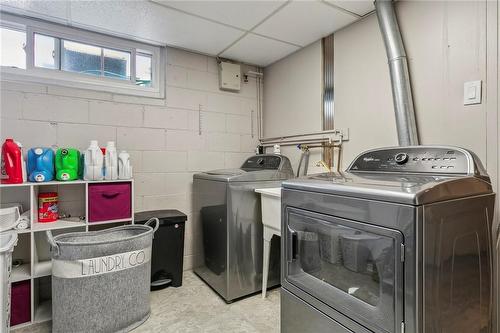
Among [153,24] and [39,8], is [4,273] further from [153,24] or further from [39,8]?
[153,24]

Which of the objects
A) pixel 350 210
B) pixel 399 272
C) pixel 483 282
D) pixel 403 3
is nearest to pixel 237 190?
pixel 350 210

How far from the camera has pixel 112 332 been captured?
175 cm

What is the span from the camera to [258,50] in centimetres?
271

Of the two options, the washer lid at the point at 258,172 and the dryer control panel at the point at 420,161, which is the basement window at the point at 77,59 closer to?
the washer lid at the point at 258,172

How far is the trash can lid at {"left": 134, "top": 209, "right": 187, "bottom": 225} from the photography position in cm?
232

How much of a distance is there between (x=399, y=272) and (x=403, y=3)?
5.83 ft

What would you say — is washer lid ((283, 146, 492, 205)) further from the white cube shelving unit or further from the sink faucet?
the white cube shelving unit

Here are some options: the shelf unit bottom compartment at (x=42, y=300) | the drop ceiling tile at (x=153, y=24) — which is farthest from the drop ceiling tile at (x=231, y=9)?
the shelf unit bottom compartment at (x=42, y=300)

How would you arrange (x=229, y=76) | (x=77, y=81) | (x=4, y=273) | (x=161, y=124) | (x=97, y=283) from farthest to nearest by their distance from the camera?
(x=229, y=76) < (x=161, y=124) < (x=77, y=81) < (x=97, y=283) < (x=4, y=273)

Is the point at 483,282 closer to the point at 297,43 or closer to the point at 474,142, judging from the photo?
the point at 474,142

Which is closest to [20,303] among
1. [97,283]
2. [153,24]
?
[97,283]

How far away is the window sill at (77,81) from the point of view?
2.07m

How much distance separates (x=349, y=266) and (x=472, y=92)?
4.00 feet

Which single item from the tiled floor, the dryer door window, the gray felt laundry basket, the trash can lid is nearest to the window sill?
the trash can lid
